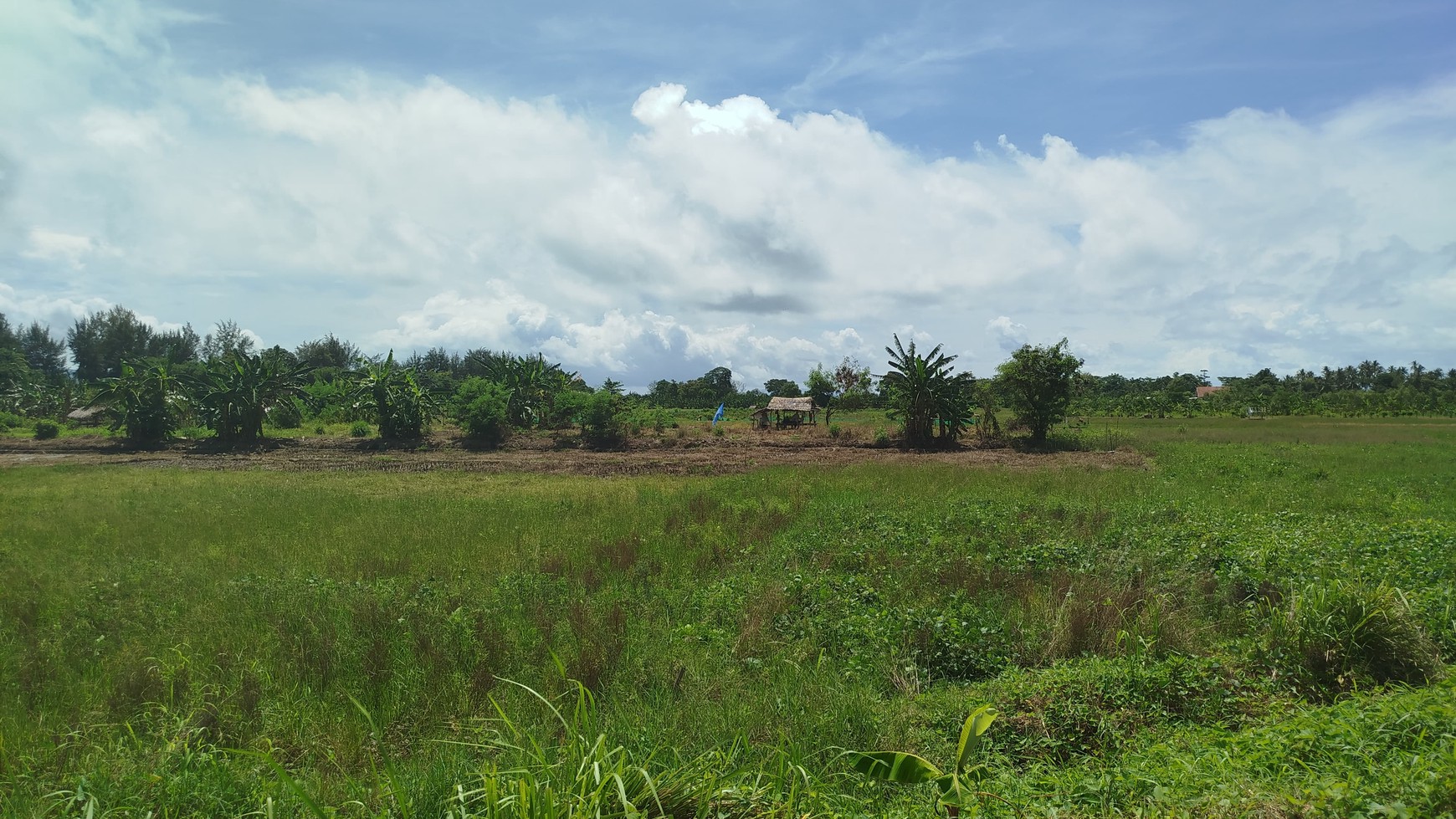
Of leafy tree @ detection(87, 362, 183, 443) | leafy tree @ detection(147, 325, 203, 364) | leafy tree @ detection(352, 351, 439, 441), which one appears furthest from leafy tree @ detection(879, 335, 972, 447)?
leafy tree @ detection(147, 325, 203, 364)

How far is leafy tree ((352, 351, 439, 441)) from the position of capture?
3381 cm

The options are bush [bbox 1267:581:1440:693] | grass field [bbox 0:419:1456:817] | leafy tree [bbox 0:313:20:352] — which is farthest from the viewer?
leafy tree [bbox 0:313:20:352]

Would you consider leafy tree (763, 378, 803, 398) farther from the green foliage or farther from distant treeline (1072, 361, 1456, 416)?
the green foliage

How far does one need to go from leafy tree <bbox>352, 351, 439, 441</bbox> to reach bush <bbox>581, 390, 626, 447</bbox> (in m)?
8.80

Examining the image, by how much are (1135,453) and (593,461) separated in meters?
19.6

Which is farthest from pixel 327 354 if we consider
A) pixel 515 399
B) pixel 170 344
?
pixel 515 399

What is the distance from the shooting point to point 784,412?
131ft

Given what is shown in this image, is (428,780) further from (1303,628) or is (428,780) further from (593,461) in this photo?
(593,461)

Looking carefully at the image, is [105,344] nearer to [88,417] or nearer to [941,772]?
[88,417]

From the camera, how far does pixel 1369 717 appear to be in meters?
3.71

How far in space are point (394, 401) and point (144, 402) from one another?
1150 centimetres

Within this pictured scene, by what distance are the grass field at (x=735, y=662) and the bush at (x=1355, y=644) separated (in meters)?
0.02

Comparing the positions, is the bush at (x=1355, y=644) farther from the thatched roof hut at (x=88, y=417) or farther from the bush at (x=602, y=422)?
the thatched roof hut at (x=88, y=417)

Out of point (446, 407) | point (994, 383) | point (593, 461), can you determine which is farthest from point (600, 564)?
point (446, 407)
